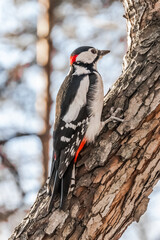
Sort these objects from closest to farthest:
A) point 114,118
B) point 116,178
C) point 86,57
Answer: point 116,178, point 114,118, point 86,57

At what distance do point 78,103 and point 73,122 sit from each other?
0.44 feet

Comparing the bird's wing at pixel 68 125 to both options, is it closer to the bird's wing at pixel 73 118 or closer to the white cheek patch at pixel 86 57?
the bird's wing at pixel 73 118

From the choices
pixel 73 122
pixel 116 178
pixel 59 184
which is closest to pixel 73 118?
pixel 73 122

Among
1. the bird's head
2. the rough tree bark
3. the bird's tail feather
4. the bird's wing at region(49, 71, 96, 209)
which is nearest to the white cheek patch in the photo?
the bird's head

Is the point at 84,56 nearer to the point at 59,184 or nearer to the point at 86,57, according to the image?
the point at 86,57

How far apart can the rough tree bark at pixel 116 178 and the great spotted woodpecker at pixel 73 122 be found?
0.06 metres

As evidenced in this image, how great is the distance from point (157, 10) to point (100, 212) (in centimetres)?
134

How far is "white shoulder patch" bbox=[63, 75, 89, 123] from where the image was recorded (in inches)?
92.7

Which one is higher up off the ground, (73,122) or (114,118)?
(73,122)

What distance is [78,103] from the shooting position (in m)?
2.40

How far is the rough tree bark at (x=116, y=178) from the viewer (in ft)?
6.38

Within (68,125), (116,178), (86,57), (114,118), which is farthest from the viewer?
(86,57)

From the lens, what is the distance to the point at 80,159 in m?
2.16

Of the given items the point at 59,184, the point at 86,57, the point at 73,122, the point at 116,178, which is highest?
the point at 86,57
